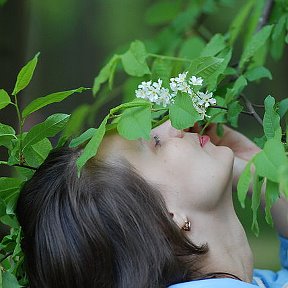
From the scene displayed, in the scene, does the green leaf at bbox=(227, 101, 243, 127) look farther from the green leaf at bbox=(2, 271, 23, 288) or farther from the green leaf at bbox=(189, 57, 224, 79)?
the green leaf at bbox=(2, 271, 23, 288)

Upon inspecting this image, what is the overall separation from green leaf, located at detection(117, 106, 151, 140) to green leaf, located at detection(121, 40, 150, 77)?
13.2 inches

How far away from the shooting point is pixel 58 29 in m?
3.16

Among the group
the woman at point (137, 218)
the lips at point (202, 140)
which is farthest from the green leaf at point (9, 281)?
the lips at point (202, 140)

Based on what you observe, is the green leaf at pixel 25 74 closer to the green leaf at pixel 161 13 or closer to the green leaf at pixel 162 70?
the green leaf at pixel 162 70

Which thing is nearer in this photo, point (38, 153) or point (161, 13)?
point (38, 153)

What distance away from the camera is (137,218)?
121 centimetres

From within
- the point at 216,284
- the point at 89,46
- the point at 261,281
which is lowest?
the point at 89,46

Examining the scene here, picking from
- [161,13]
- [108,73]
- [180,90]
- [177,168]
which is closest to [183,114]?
[180,90]

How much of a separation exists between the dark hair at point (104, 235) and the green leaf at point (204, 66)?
0.64 feet

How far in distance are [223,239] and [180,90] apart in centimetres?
28

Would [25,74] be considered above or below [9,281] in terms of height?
above

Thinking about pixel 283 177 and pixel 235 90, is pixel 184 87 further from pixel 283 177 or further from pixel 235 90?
pixel 283 177

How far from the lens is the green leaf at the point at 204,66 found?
119 centimetres

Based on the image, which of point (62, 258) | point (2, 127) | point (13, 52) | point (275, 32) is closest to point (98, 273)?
point (62, 258)
